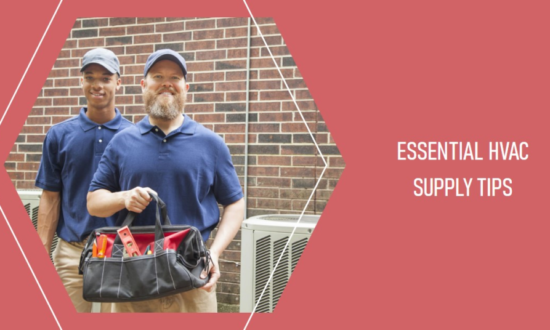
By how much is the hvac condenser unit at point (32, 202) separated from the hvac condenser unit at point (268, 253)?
33.6 inches

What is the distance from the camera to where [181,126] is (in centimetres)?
228

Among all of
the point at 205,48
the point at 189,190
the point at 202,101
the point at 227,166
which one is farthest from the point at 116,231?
the point at 205,48

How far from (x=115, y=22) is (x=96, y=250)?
1.04 metres

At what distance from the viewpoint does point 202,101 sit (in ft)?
8.29

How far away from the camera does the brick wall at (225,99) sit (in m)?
2.49

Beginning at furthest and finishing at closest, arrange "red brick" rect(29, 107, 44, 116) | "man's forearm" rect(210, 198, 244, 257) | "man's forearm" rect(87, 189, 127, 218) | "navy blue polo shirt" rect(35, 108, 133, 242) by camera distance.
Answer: "red brick" rect(29, 107, 44, 116)
"navy blue polo shirt" rect(35, 108, 133, 242)
"man's forearm" rect(210, 198, 244, 257)
"man's forearm" rect(87, 189, 127, 218)

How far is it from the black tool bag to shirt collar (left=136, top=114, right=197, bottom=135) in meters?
0.31

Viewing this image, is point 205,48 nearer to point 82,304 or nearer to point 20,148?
point 20,148

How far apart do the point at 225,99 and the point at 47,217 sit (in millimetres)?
929

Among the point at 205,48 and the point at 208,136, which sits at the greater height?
the point at 205,48

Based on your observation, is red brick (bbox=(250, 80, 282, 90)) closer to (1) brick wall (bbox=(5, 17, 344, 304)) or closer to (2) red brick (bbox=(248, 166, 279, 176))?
(1) brick wall (bbox=(5, 17, 344, 304))

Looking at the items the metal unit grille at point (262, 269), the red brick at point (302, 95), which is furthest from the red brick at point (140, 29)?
the metal unit grille at point (262, 269)

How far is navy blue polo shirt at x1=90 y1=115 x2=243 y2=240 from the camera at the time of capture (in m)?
2.20

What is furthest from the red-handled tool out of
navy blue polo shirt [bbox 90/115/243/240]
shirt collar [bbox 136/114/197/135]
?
shirt collar [bbox 136/114/197/135]
